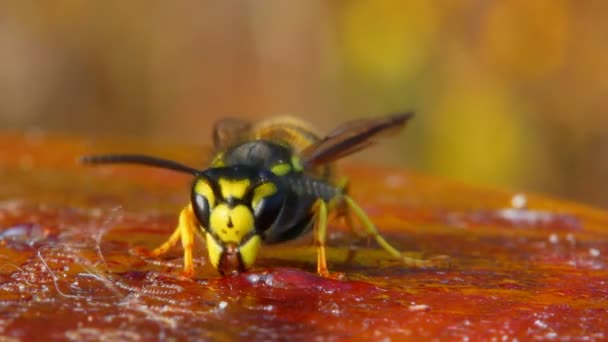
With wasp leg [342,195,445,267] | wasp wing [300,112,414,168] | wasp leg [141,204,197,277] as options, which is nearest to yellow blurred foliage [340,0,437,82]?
wasp wing [300,112,414,168]

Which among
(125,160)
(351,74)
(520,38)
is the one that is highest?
(520,38)

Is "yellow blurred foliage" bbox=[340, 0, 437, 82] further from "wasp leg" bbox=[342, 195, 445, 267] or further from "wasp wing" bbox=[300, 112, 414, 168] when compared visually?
"wasp leg" bbox=[342, 195, 445, 267]

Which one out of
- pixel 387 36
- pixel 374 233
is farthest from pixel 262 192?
pixel 387 36

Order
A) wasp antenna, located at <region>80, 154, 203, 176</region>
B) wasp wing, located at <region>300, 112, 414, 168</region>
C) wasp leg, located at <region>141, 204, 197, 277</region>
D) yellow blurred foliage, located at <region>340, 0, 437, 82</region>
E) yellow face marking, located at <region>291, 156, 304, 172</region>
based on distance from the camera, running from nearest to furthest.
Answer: wasp antenna, located at <region>80, 154, 203, 176</region> → wasp leg, located at <region>141, 204, 197, 277</region> → yellow face marking, located at <region>291, 156, 304, 172</region> → wasp wing, located at <region>300, 112, 414, 168</region> → yellow blurred foliage, located at <region>340, 0, 437, 82</region>

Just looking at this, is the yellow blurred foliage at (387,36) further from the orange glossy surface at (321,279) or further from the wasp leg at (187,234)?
the wasp leg at (187,234)

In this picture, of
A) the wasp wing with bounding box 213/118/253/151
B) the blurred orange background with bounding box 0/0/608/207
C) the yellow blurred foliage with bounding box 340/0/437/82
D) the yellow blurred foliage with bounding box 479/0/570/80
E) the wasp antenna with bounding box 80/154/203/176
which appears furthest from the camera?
the yellow blurred foliage with bounding box 340/0/437/82

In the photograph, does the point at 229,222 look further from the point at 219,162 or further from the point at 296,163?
the point at 296,163

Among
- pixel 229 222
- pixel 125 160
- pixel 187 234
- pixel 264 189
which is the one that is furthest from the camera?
pixel 187 234
